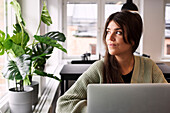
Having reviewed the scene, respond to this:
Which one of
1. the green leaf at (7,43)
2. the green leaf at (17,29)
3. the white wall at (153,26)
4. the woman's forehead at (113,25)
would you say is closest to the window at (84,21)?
the white wall at (153,26)

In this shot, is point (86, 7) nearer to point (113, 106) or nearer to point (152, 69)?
point (152, 69)

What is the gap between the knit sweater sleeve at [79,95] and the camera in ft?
3.43

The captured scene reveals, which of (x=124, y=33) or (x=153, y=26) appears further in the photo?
(x=153, y=26)

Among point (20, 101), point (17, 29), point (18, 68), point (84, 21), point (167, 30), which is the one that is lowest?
point (20, 101)

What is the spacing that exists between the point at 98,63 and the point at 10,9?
1.22 m

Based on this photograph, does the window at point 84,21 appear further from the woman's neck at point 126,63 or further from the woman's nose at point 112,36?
the woman's nose at point 112,36

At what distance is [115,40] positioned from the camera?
1076mm

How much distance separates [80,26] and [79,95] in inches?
164

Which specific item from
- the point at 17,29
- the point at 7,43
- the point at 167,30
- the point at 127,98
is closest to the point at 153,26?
the point at 167,30

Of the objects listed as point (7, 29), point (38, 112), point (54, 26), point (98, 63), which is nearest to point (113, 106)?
point (98, 63)

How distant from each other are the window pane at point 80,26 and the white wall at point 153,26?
1.08 m

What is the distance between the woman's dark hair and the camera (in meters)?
1.09

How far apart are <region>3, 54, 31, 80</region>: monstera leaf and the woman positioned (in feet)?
1.10

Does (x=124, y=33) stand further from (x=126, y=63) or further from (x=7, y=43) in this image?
(x=7, y=43)
